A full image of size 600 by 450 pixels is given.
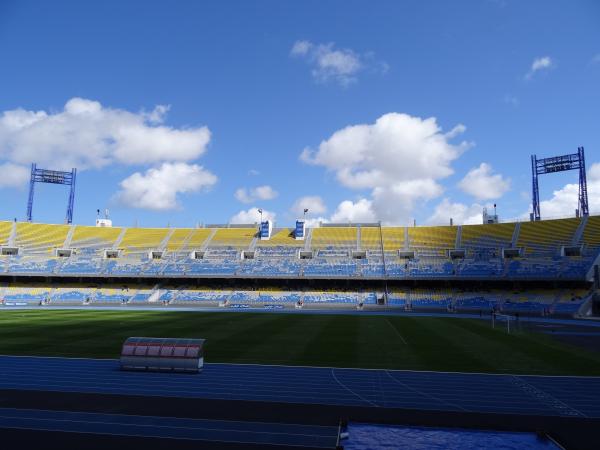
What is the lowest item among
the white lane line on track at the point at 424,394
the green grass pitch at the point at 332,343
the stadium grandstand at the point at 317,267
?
the green grass pitch at the point at 332,343

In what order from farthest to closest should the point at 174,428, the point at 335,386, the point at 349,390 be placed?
the point at 335,386
the point at 349,390
the point at 174,428

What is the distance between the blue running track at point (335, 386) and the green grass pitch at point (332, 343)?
5.30ft

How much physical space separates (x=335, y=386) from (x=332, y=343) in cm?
880

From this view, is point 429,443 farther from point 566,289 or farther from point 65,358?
point 566,289

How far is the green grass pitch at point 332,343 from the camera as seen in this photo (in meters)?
17.4

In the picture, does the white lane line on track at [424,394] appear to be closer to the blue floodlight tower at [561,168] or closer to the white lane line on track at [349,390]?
the white lane line on track at [349,390]

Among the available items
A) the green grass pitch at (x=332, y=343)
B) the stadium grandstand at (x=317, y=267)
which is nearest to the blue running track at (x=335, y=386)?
the green grass pitch at (x=332, y=343)

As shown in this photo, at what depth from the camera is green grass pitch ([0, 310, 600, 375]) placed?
1736 cm

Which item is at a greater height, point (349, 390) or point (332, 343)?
point (349, 390)

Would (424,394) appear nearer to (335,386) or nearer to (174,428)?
(335,386)

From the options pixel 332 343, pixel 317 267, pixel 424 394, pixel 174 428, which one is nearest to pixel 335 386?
pixel 424 394

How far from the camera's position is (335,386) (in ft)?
44.4

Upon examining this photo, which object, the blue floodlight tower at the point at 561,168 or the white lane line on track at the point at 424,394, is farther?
the blue floodlight tower at the point at 561,168

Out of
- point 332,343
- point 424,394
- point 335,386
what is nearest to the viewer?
point 424,394
